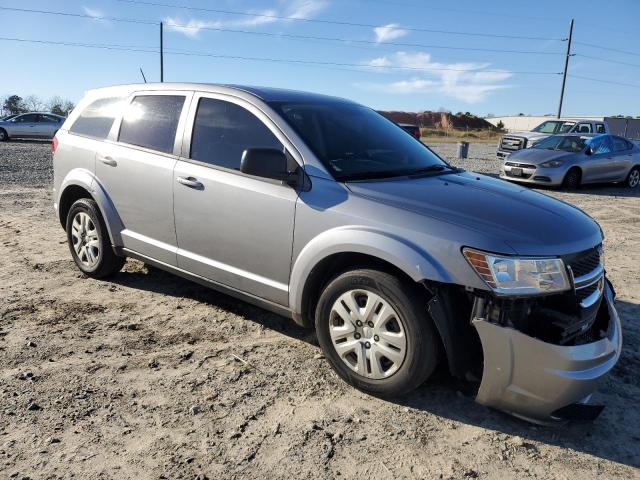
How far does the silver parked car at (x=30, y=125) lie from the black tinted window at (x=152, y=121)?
22.5 metres

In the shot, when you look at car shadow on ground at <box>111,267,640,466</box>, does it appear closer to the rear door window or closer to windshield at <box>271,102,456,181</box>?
windshield at <box>271,102,456,181</box>

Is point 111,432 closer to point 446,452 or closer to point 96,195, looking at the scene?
point 446,452

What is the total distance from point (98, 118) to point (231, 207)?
2.19 meters

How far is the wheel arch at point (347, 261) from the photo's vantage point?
9.45ft

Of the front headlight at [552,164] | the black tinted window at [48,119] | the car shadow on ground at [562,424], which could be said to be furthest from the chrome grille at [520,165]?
the black tinted window at [48,119]

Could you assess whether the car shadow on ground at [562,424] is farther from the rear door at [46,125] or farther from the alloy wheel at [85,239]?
the rear door at [46,125]

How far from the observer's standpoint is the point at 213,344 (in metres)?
3.91

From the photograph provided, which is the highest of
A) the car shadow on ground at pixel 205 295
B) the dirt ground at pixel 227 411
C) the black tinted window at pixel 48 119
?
the black tinted window at pixel 48 119

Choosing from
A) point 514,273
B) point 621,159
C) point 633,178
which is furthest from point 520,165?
point 514,273

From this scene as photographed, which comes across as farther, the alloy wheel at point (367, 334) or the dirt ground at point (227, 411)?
the alloy wheel at point (367, 334)

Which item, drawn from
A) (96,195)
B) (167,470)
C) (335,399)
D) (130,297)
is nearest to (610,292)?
(335,399)

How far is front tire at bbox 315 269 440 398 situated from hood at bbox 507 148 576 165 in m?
11.3

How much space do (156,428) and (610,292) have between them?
2.93 metres

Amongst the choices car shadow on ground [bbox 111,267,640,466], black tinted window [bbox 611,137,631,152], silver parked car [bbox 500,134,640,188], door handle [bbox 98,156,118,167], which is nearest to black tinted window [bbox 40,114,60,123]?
silver parked car [bbox 500,134,640,188]
